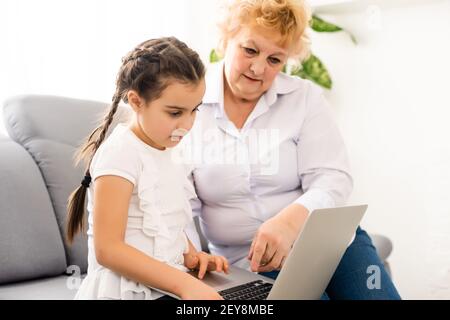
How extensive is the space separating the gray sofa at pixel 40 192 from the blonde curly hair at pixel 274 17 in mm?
341

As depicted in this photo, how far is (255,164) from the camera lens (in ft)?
4.50

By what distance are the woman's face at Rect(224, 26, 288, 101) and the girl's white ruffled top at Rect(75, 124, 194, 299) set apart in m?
0.34

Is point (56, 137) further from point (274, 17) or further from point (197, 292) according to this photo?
point (197, 292)

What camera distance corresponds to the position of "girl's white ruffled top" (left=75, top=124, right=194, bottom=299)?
3.19 feet

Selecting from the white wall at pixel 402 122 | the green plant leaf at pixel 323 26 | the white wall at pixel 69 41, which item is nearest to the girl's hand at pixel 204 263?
the white wall at pixel 69 41

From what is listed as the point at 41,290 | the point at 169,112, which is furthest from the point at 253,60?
the point at 41,290

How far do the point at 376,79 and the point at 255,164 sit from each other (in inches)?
52.0

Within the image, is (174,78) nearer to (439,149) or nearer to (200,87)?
(200,87)

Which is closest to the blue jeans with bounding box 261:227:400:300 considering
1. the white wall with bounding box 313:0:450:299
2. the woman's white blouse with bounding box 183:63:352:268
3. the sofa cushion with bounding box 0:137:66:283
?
the woman's white blouse with bounding box 183:63:352:268

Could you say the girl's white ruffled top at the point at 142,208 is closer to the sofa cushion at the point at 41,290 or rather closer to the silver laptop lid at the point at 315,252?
the silver laptop lid at the point at 315,252

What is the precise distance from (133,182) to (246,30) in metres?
0.54

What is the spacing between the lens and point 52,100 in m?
1.71

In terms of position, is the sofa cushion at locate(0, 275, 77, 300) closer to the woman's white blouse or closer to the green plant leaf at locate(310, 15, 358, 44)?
the woman's white blouse
